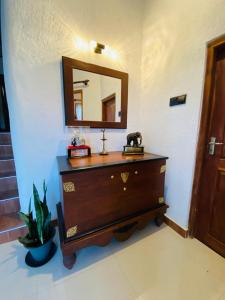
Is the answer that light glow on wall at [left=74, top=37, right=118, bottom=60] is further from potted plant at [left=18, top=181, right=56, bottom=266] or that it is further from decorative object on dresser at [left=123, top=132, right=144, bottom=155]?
potted plant at [left=18, top=181, right=56, bottom=266]

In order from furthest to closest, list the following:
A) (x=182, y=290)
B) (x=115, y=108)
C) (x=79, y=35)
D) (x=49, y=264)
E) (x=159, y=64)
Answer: (x=115, y=108) → (x=159, y=64) → (x=79, y=35) → (x=49, y=264) → (x=182, y=290)

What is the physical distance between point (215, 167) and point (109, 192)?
1023 millimetres

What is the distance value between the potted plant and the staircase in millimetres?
320

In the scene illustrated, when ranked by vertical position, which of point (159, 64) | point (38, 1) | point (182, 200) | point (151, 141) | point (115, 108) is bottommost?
point (182, 200)

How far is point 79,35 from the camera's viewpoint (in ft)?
4.98

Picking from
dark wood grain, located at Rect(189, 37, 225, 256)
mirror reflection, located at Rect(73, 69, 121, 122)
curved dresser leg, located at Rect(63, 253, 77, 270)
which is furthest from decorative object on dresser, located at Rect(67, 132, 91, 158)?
dark wood grain, located at Rect(189, 37, 225, 256)

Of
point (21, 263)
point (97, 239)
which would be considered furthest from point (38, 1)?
point (21, 263)

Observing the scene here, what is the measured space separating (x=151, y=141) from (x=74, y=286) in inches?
64.5

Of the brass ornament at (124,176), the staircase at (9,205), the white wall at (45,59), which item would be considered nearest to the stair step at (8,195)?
the staircase at (9,205)

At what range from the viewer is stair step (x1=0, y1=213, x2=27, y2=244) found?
1.41 metres

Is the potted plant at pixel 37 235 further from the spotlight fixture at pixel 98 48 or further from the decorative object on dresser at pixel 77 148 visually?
the spotlight fixture at pixel 98 48

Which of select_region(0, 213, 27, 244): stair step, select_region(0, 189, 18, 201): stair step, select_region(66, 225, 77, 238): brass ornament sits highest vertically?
select_region(0, 189, 18, 201): stair step

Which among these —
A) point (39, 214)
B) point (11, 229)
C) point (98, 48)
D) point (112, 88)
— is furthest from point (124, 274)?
point (98, 48)

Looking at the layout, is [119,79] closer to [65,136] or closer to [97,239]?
[65,136]
